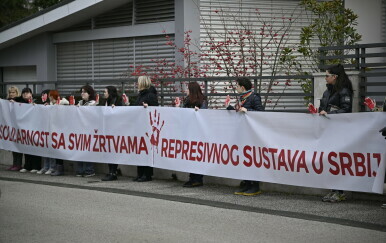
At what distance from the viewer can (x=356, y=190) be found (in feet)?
34.8

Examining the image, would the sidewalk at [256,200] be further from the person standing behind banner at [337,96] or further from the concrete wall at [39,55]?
the concrete wall at [39,55]

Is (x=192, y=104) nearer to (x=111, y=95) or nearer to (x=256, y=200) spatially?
(x=111, y=95)

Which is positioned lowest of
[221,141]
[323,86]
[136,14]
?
[221,141]

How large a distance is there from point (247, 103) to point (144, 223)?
3616mm

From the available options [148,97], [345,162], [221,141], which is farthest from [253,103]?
[148,97]

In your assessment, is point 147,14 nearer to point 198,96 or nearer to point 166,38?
point 166,38

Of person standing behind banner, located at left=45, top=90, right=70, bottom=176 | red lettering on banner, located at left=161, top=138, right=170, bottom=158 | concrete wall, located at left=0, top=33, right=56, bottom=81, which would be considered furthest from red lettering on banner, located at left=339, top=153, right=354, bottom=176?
concrete wall, located at left=0, top=33, right=56, bottom=81

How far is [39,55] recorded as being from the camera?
79.9 feet

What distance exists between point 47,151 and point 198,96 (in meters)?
4.21

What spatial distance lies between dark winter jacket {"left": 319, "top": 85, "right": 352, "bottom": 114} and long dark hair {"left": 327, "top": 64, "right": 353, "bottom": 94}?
56 millimetres

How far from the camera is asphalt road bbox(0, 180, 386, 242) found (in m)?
8.63

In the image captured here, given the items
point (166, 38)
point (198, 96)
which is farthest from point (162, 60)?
point (198, 96)

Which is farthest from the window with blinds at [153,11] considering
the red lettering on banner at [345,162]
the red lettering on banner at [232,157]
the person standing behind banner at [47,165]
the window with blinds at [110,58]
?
the red lettering on banner at [345,162]

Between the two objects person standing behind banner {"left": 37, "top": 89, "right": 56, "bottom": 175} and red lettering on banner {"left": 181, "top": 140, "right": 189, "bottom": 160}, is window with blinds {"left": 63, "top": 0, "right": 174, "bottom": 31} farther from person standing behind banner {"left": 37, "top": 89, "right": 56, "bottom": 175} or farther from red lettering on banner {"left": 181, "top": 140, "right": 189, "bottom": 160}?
red lettering on banner {"left": 181, "top": 140, "right": 189, "bottom": 160}
